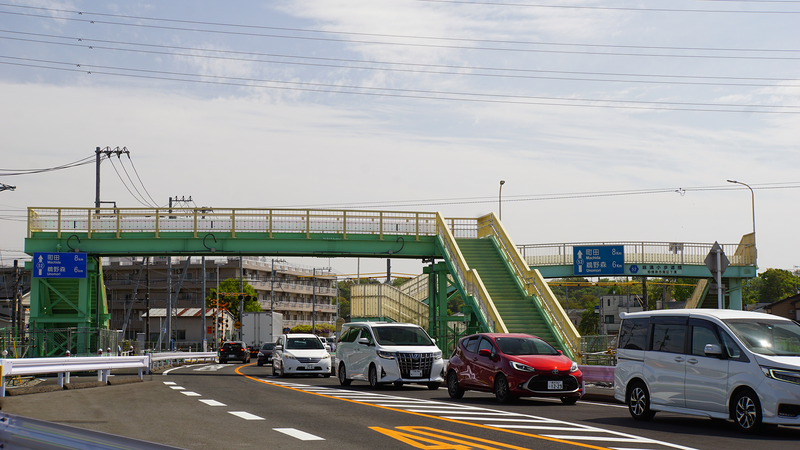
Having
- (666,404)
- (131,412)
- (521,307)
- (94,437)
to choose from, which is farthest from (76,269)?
(94,437)

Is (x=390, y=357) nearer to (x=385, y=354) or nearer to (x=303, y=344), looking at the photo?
(x=385, y=354)

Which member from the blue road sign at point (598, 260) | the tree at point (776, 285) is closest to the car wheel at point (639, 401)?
the blue road sign at point (598, 260)

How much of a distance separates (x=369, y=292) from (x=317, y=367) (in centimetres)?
2406

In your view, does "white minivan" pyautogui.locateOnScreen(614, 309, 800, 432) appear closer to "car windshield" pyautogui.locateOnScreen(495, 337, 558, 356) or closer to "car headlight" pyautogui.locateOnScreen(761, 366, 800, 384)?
"car headlight" pyautogui.locateOnScreen(761, 366, 800, 384)

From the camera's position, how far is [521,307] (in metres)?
30.8

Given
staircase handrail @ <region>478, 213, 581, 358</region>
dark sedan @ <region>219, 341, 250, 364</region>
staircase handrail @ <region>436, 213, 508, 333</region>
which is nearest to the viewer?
staircase handrail @ <region>436, 213, 508, 333</region>

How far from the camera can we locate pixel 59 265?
3403cm

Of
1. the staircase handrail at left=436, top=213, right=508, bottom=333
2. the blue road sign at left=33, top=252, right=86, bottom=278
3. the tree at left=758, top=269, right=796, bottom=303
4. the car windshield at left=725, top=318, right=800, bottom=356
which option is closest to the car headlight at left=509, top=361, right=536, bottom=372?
the car windshield at left=725, top=318, right=800, bottom=356

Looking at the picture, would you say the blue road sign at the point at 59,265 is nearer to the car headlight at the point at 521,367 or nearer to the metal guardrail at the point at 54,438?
the car headlight at the point at 521,367

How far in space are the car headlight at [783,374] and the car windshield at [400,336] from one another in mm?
11820

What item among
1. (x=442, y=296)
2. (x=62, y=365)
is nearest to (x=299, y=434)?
(x=62, y=365)

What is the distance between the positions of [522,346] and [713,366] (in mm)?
6372

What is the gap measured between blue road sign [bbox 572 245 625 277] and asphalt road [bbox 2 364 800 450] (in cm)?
2799

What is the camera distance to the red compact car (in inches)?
642
